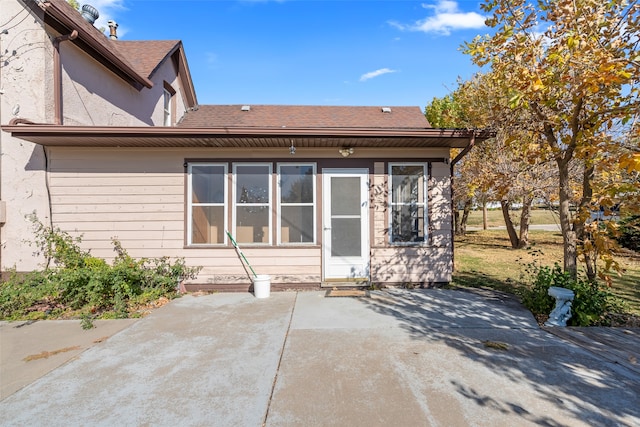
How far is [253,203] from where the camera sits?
20.6ft

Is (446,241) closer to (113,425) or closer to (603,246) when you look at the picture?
(603,246)

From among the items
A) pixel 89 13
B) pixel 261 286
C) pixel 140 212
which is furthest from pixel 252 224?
pixel 89 13

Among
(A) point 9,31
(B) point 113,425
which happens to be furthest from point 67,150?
(B) point 113,425

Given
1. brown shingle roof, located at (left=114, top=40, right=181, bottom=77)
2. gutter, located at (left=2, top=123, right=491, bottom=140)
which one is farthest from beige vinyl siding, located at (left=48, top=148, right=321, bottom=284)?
brown shingle roof, located at (left=114, top=40, right=181, bottom=77)

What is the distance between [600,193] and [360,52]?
8.59m

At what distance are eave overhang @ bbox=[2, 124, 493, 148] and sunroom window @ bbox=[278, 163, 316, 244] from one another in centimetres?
63

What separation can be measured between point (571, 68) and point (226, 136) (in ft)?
16.8

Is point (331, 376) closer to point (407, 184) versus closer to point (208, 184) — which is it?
point (407, 184)

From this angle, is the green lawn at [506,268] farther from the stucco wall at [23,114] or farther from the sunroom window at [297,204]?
the stucco wall at [23,114]

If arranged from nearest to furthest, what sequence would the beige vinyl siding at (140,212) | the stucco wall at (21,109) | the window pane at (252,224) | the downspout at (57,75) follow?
the stucco wall at (21,109) → the downspout at (57,75) → the beige vinyl siding at (140,212) → the window pane at (252,224)

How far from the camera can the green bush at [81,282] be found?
484cm

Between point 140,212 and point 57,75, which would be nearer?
point 57,75

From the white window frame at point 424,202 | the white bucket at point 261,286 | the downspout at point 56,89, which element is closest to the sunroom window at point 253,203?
the white bucket at point 261,286

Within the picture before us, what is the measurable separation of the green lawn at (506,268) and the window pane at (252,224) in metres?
4.13
